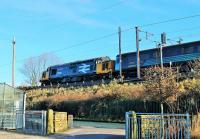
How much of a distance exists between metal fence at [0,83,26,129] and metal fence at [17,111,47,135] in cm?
125

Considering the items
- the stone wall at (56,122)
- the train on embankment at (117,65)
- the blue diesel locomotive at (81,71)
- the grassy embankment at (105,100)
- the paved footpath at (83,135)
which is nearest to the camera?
the paved footpath at (83,135)

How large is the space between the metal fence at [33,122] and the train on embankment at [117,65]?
22830 millimetres

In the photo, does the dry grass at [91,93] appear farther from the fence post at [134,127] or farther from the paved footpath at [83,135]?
the fence post at [134,127]

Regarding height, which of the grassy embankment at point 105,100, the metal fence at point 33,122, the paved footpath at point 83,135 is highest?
the grassy embankment at point 105,100

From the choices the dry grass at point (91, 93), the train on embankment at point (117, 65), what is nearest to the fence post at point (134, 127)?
the dry grass at point (91, 93)

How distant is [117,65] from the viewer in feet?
199

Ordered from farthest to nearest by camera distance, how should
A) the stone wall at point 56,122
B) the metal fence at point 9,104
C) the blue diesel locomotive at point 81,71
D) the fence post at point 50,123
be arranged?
the blue diesel locomotive at point 81,71 < the metal fence at point 9,104 < the stone wall at point 56,122 < the fence post at point 50,123

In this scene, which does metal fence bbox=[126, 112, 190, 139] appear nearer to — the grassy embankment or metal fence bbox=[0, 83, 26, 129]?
the grassy embankment

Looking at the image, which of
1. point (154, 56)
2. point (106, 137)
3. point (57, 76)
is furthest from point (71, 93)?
point (106, 137)

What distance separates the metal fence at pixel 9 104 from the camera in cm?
2926

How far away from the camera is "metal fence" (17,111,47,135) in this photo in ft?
84.1

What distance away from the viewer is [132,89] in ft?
135

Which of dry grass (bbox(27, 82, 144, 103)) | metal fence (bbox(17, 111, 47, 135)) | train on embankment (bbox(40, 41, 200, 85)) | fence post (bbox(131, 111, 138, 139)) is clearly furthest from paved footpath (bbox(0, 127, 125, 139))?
train on embankment (bbox(40, 41, 200, 85))

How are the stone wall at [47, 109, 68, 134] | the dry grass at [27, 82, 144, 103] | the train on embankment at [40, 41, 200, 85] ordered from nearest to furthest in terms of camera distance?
1. the stone wall at [47, 109, 68, 134]
2. the dry grass at [27, 82, 144, 103]
3. the train on embankment at [40, 41, 200, 85]
